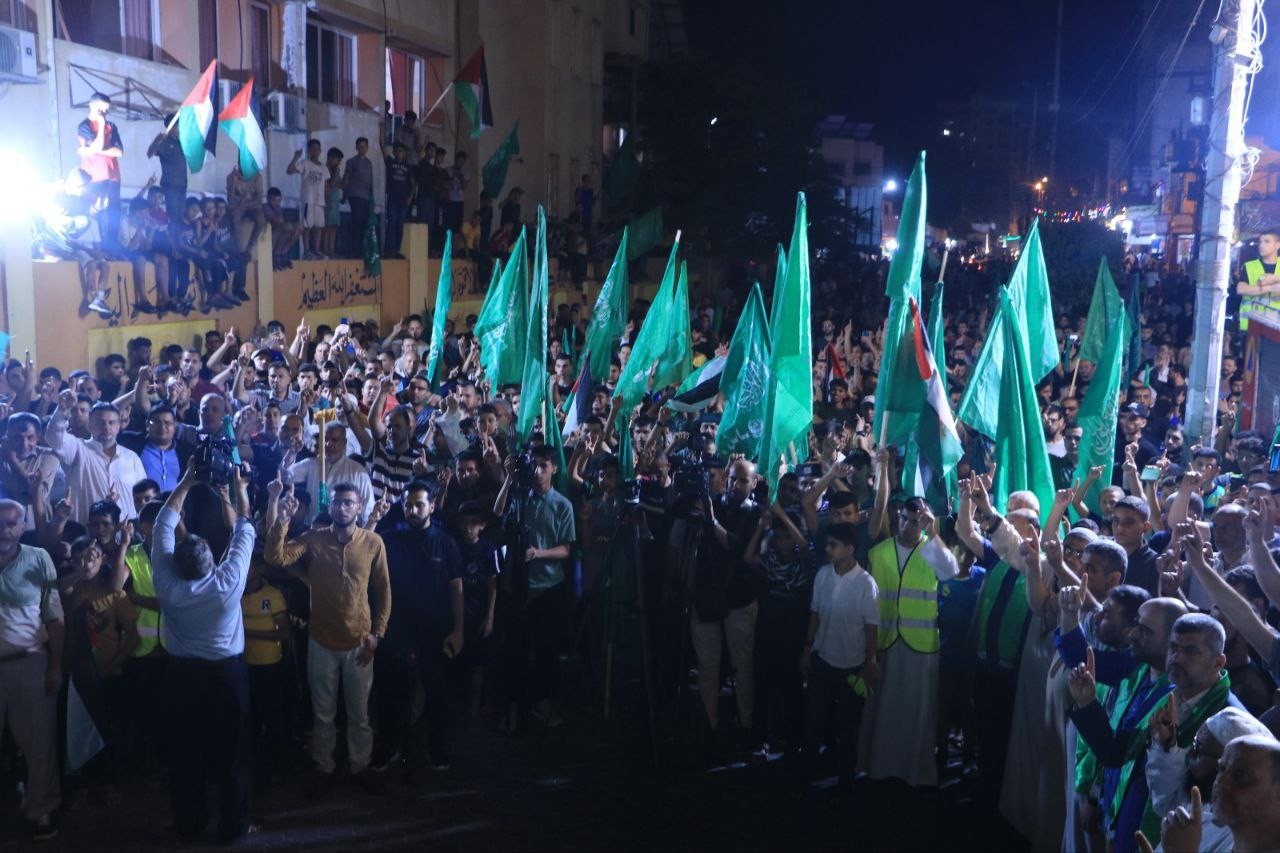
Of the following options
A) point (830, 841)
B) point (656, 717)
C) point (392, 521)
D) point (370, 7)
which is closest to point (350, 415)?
point (392, 521)

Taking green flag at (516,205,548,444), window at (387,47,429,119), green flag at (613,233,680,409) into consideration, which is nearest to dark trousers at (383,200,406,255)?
window at (387,47,429,119)

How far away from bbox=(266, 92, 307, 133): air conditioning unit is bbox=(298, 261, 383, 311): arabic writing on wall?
2417 mm

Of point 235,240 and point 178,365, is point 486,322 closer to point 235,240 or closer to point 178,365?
point 178,365

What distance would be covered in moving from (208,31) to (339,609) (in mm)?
13731

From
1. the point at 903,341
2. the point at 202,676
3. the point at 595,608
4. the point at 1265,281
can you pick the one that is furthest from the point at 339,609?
the point at 1265,281

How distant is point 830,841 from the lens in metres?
6.55

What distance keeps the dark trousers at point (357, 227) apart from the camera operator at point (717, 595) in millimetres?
13046

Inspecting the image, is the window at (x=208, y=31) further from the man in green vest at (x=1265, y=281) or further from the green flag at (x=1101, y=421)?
the man in green vest at (x=1265, y=281)

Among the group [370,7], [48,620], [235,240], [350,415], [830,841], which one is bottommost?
[830,841]

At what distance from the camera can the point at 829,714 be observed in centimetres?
716

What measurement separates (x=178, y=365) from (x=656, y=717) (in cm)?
632

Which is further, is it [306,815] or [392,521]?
[392,521]

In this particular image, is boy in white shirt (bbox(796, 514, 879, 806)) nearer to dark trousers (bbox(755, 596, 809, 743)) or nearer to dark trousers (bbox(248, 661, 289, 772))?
dark trousers (bbox(755, 596, 809, 743))

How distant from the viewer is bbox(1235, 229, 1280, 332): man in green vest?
13.7 metres
